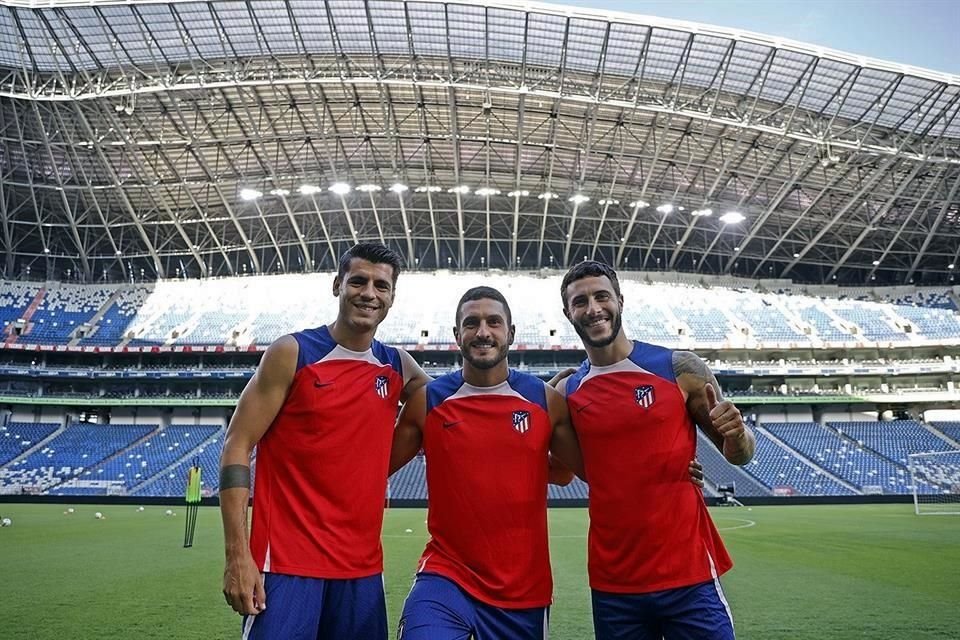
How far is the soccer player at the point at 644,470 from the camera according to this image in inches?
126

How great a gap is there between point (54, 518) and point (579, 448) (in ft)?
85.1

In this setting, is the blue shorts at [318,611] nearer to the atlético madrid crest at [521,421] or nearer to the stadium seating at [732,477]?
the atlético madrid crest at [521,421]

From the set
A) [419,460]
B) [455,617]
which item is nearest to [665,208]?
[419,460]

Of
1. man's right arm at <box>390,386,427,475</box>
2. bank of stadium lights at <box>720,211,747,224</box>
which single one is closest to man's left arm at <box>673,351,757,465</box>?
man's right arm at <box>390,386,427,475</box>

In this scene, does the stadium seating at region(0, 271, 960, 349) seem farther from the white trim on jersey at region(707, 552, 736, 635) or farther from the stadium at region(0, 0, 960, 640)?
the white trim on jersey at region(707, 552, 736, 635)

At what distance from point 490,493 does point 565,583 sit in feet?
22.9

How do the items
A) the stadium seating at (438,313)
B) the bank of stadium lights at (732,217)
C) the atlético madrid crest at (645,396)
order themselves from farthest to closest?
the stadium seating at (438,313) < the bank of stadium lights at (732,217) < the atlético madrid crest at (645,396)

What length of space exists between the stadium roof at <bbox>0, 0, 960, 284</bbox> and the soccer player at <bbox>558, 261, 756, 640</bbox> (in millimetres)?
28830

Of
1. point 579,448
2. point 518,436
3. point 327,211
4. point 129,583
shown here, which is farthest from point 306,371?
point 327,211

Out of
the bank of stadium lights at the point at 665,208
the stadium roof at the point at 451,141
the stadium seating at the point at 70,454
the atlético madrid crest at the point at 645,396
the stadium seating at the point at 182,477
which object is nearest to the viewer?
the atlético madrid crest at the point at 645,396

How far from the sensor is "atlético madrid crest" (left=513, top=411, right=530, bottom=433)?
3.58m

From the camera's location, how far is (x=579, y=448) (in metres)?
3.71

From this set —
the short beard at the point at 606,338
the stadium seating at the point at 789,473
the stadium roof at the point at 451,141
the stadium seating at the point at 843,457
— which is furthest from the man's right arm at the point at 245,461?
the stadium seating at the point at 843,457

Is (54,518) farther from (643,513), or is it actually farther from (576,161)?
(576,161)
